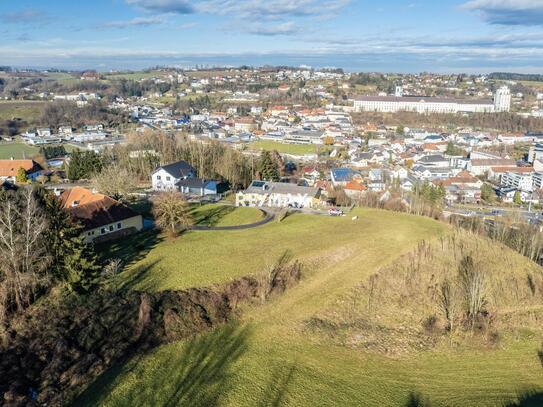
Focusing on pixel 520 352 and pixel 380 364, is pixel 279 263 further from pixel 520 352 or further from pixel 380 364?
pixel 520 352

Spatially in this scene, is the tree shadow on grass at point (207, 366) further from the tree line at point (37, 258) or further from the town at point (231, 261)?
the tree line at point (37, 258)

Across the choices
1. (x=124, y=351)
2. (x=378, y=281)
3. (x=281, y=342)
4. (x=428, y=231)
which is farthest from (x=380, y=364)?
(x=428, y=231)

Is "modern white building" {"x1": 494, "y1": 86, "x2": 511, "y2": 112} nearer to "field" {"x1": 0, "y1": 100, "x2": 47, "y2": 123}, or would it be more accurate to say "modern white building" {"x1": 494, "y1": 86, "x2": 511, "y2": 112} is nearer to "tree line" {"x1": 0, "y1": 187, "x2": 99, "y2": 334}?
"field" {"x1": 0, "y1": 100, "x2": 47, "y2": 123}

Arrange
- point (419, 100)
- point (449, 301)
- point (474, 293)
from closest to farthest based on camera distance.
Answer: point (474, 293)
point (449, 301)
point (419, 100)

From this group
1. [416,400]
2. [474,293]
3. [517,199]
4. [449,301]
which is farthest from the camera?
[517,199]

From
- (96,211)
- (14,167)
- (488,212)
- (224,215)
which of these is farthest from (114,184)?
(488,212)

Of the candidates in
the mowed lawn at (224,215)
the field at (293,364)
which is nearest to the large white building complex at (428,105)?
the mowed lawn at (224,215)

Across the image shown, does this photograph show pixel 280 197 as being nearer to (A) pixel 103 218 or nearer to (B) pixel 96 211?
(A) pixel 103 218
